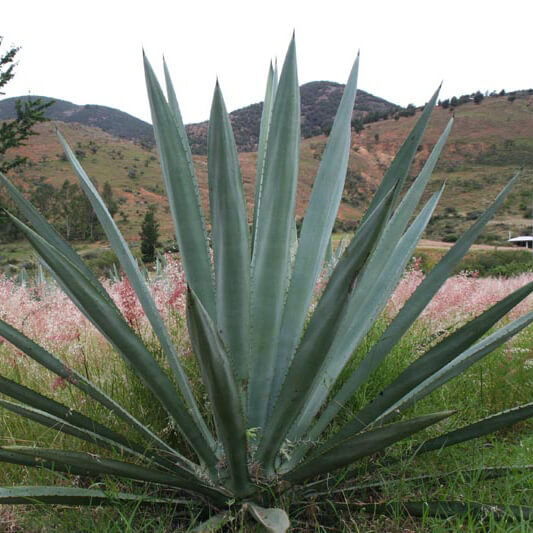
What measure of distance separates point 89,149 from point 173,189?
8002 centimetres

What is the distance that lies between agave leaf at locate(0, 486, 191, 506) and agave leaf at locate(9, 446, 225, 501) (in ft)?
0.17

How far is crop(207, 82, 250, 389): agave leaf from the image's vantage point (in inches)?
45.4

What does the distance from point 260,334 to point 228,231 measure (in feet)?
1.00

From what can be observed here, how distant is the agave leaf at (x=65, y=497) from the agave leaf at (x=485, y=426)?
72 cm

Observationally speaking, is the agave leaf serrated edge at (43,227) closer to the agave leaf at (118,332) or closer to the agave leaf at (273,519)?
the agave leaf at (118,332)

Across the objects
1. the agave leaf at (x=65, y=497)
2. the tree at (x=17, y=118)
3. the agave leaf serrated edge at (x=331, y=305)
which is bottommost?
the agave leaf at (x=65, y=497)

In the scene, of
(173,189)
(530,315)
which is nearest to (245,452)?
(173,189)

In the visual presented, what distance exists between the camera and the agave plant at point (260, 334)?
1.09 m

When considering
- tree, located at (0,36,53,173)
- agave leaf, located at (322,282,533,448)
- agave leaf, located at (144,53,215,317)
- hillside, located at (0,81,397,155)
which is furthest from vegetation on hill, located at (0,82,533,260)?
agave leaf, located at (144,53,215,317)

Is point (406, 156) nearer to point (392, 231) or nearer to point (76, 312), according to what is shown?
point (392, 231)

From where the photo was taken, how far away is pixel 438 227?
41.3 m

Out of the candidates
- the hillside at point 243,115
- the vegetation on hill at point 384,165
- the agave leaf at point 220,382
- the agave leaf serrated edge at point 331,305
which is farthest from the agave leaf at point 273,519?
the hillside at point 243,115

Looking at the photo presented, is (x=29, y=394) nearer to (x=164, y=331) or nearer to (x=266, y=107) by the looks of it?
(x=164, y=331)

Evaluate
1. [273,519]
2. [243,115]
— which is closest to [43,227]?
[273,519]
